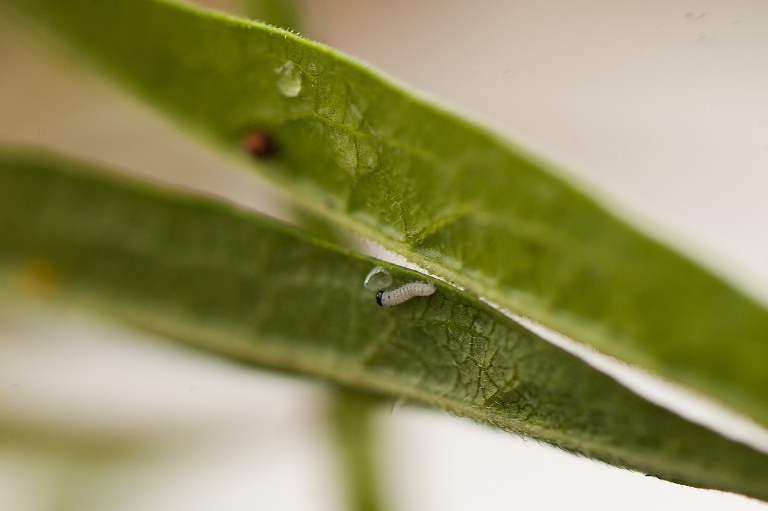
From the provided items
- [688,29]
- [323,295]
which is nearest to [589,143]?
[688,29]

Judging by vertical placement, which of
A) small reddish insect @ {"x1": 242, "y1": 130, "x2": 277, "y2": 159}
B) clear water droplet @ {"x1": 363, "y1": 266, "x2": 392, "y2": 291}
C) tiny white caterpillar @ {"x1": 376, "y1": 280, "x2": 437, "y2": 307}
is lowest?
tiny white caterpillar @ {"x1": 376, "y1": 280, "x2": 437, "y2": 307}

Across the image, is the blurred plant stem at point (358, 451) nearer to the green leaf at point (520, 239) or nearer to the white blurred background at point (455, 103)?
the white blurred background at point (455, 103)

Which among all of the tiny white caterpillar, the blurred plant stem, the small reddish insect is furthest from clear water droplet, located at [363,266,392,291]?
the blurred plant stem

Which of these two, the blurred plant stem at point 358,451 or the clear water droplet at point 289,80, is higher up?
the clear water droplet at point 289,80

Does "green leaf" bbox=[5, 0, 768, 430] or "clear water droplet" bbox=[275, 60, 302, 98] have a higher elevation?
"clear water droplet" bbox=[275, 60, 302, 98]

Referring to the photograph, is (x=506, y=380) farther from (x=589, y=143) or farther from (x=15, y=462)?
(x=589, y=143)

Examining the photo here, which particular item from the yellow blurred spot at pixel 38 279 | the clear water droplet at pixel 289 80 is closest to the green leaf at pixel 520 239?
the clear water droplet at pixel 289 80

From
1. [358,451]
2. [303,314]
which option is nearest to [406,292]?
[303,314]

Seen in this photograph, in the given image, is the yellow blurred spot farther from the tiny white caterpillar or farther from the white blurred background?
the tiny white caterpillar
